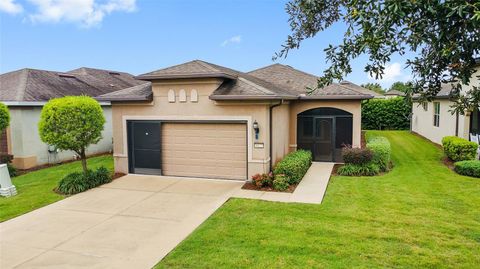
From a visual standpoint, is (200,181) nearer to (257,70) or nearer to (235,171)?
(235,171)

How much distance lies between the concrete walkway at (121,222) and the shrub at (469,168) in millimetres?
5181

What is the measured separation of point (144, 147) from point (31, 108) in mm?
6718

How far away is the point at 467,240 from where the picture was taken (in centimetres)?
688

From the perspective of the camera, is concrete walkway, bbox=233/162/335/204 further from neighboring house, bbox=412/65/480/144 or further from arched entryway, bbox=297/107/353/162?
neighboring house, bbox=412/65/480/144

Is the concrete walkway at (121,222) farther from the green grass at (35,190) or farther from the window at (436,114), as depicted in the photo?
the window at (436,114)

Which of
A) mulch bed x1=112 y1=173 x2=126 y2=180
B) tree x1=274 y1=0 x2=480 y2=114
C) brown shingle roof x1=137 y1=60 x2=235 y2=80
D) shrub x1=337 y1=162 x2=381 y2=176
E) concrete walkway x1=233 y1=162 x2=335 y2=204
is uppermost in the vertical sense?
brown shingle roof x1=137 y1=60 x2=235 y2=80

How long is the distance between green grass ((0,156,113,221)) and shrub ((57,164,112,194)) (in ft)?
1.10

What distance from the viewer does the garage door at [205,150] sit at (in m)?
12.1

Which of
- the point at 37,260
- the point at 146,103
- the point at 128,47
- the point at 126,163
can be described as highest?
the point at 128,47

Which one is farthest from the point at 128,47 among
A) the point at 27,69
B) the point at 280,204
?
the point at 280,204

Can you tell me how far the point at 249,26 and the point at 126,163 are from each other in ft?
24.0

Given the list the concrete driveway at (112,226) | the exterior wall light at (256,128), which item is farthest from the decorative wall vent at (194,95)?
the concrete driveway at (112,226)

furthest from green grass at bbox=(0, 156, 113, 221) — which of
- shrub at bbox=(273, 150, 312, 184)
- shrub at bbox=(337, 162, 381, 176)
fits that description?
shrub at bbox=(337, 162, 381, 176)

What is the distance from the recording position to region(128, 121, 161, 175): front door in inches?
508
